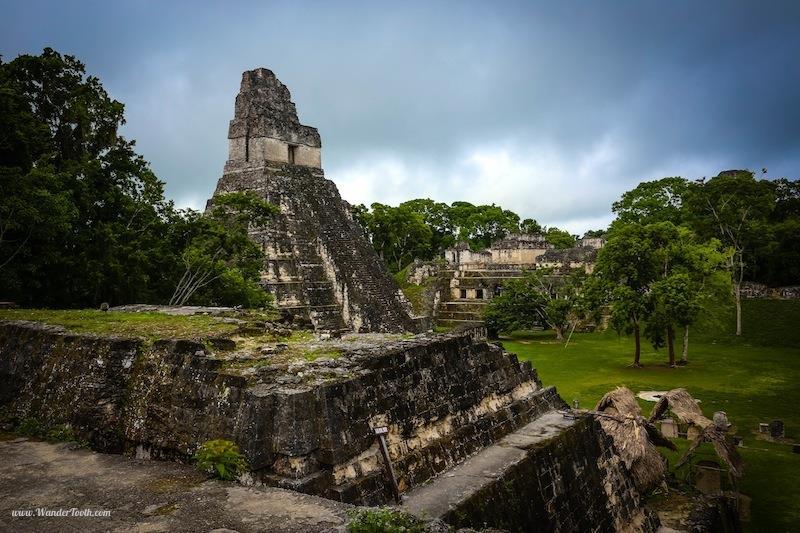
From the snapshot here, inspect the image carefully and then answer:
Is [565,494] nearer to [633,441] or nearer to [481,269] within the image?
[633,441]

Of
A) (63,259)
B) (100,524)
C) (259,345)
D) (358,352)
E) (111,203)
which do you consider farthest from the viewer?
(111,203)

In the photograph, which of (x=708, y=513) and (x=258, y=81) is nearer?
(x=708, y=513)

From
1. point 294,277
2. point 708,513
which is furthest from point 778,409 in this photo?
point 294,277

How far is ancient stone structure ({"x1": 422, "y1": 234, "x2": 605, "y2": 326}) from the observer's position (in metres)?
35.9

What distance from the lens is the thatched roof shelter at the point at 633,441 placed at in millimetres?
8883

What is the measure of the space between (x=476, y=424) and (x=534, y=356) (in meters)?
17.7

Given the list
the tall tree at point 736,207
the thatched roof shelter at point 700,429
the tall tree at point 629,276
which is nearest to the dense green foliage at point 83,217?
the thatched roof shelter at point 700,429

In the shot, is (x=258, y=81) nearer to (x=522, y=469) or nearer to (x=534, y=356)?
(x=534, y=356)


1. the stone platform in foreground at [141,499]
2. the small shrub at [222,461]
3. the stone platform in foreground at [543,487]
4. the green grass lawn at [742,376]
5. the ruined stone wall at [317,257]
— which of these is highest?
the ruined stone wall at [317,257]

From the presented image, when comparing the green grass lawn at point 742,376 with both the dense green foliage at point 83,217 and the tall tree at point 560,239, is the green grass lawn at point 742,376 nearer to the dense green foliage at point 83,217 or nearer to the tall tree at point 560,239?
the dense green foliage at point 83,217

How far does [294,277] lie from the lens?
2028 cm

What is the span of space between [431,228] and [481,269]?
27.4m

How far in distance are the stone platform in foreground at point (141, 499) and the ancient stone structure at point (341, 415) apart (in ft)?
1.57

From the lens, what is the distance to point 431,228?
65.1 metres
